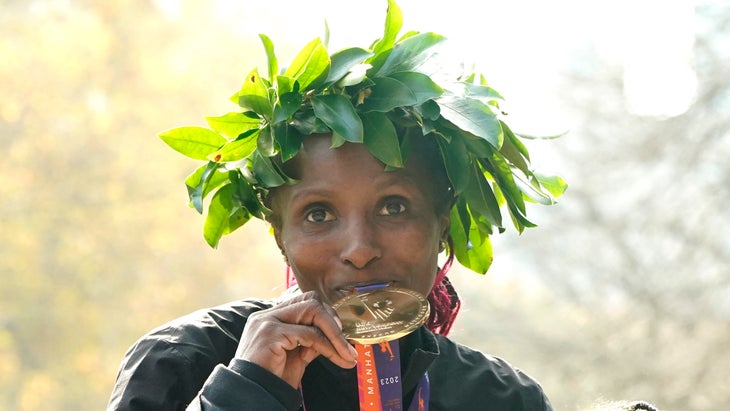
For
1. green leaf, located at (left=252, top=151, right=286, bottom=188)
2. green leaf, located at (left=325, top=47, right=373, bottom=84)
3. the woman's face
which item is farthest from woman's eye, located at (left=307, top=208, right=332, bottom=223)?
green leaf, located at (left=325, top=47, right=373, bottom=84)

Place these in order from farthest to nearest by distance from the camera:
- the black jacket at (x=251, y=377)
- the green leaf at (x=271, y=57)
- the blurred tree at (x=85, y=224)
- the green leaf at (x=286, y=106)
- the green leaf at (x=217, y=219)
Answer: the blurred tree at (x=85, y=224), the green leaf at (x=217, y=219), the green leaf at (x=271, y=57), the green leaf at (x=286, y=106), the black jacket at (x=251, y=377)

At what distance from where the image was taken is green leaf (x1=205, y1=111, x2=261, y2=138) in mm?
2678

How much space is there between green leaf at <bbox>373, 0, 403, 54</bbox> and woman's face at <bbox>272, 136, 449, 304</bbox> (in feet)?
1.01

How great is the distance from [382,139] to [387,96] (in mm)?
128

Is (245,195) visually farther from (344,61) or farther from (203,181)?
(344,61)

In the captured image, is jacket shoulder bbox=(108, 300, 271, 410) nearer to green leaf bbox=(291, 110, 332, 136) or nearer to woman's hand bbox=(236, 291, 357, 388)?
woman's hand bbox=(236, 291, 357, 388)

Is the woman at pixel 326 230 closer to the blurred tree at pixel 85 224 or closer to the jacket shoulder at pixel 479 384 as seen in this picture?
the jacket shoulder at pixel 479 384

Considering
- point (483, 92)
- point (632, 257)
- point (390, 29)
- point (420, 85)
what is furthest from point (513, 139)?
point (632, 257)

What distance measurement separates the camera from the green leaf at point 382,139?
2.51 meters

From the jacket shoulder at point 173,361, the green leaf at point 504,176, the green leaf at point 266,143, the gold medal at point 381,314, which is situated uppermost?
the green leaf at point 504,176

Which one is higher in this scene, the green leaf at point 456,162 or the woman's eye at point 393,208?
the green leaf at point 456,162

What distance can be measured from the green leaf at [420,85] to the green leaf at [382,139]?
10cm

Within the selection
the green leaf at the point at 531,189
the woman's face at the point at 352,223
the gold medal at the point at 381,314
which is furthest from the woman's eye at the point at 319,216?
the green leaf at the point at 531,189

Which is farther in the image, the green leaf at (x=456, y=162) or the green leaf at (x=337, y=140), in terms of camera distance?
the green leaf at (x=456, y=162)
